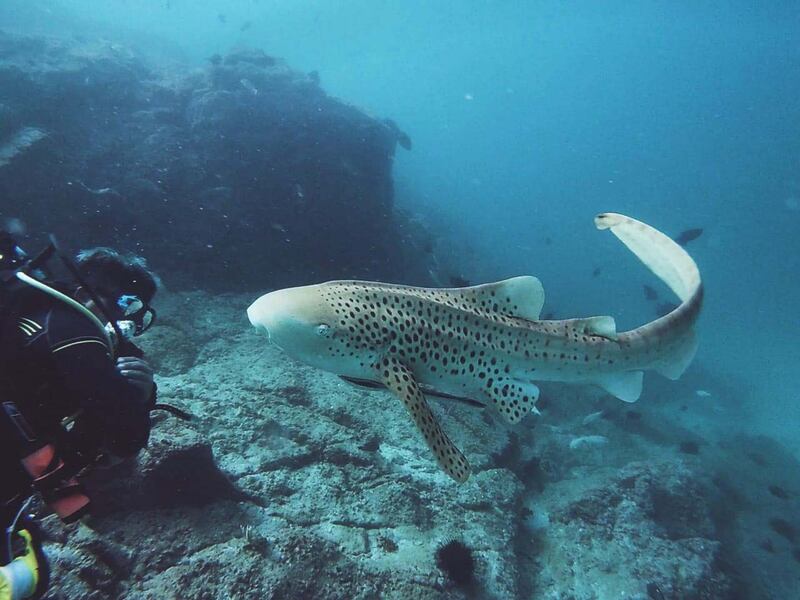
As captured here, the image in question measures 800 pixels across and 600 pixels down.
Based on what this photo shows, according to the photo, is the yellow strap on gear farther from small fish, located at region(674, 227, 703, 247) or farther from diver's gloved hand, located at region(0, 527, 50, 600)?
small fish, located at region(674, 227, 703, 247)

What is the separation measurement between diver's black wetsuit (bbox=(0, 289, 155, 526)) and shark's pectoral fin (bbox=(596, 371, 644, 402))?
3.45 meters

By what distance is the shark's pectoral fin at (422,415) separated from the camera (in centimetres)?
259

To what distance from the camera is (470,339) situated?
115 inches

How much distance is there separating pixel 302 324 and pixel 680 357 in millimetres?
3160

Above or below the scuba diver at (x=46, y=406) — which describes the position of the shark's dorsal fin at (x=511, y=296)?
above

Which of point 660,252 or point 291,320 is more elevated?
point 660,252

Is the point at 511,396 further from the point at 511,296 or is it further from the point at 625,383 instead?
the point at 625,383

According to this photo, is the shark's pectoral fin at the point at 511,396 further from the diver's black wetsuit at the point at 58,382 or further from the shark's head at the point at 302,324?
the diver's black wetsuit at the point at 58,382

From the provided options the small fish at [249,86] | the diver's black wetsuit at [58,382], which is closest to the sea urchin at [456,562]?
the diver's black wetsuit at [58,382]

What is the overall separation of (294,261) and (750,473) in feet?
64.8

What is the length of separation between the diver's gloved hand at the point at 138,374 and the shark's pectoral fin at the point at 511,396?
2420 millimetres

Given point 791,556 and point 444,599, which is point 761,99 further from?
point 444,599

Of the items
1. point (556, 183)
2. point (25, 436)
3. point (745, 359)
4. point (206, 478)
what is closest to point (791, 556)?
point (206, 478)

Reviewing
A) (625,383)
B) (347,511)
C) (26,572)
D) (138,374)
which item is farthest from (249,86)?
(625,383)
